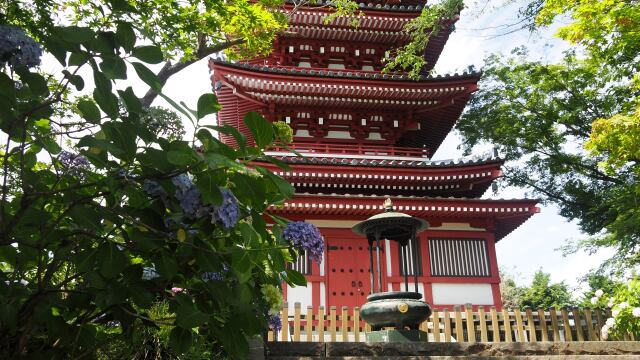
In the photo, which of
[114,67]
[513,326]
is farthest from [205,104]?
[513,326]

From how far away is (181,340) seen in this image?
1867 millimetres

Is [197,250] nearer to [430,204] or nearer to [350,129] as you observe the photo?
[430,204]

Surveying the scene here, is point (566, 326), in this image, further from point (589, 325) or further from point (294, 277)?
point (294, 277)

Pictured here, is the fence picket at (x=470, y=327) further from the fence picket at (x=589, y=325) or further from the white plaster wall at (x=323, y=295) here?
the white plaster wall at (x=323, y=295)

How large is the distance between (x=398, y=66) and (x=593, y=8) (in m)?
6.88

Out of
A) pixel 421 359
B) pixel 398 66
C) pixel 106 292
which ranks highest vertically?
pixel 398 66

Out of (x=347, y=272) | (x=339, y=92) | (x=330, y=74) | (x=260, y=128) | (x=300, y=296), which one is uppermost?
(x=330, y=74)

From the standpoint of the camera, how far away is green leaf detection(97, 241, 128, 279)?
1638 mm

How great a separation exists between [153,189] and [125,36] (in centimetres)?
53

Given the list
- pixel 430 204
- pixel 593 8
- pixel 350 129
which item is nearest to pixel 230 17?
pixel 350 129

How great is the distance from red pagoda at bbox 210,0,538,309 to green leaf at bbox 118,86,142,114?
28.0 ft

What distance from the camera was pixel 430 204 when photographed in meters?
11.5

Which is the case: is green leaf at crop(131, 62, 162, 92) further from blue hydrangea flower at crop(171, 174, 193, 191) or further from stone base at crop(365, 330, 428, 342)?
stone base at crop(365, 330, 428, 342)

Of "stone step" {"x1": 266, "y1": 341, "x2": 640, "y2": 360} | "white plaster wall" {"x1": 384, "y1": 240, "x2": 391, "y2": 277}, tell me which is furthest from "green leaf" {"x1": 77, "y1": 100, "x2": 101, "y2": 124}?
"white plaster wall" {"x1": 384, "y1": 240, "x2": 391, "y2": 277}
